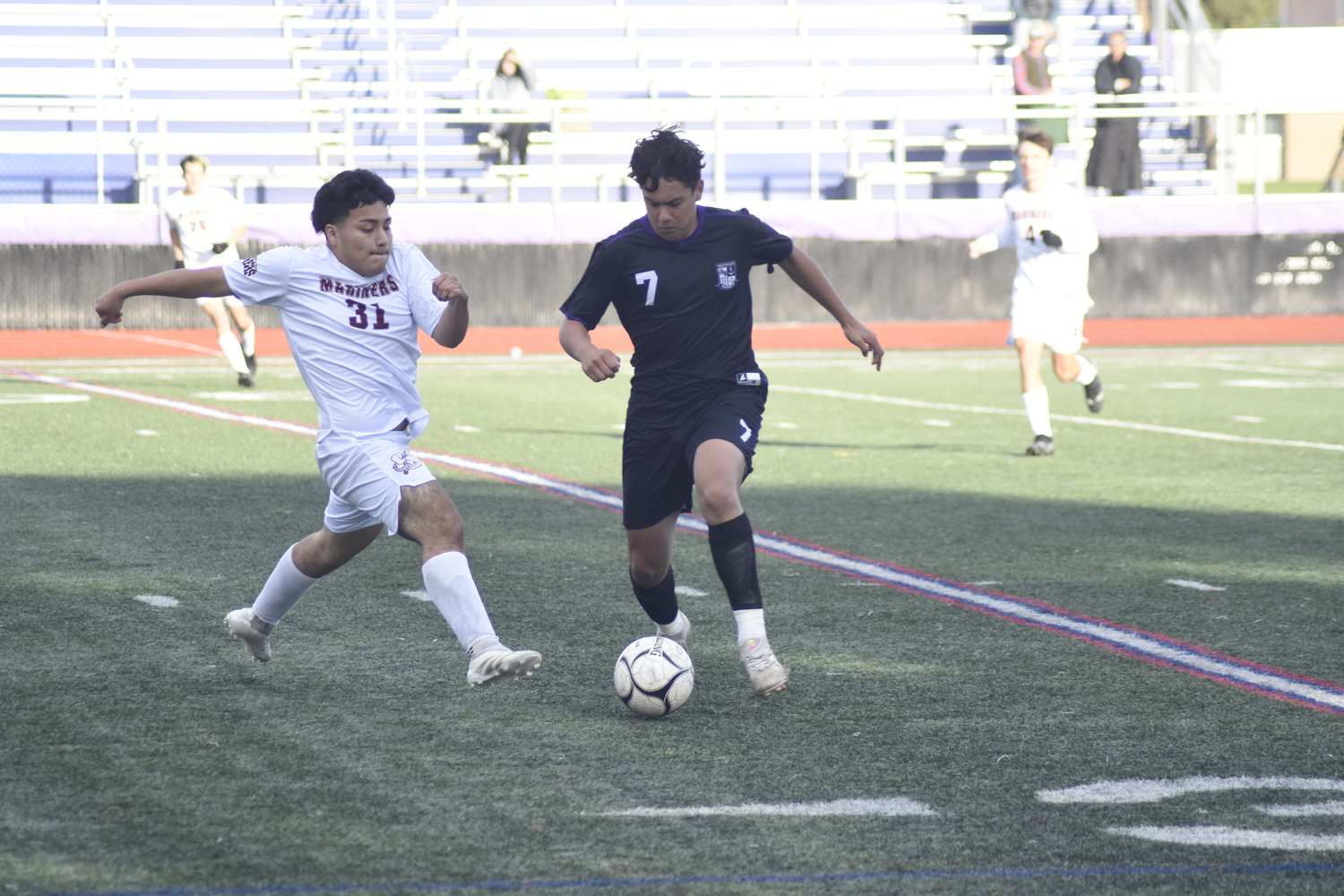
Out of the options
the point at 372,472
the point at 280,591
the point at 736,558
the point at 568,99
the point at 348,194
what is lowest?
the point at 280,591

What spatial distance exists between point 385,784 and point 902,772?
1.28m

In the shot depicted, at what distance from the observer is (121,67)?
2673cm

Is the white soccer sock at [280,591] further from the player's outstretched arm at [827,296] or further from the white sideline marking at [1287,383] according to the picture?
the white sideline marking at [1287,383]

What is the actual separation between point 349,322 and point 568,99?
2275 centimetres

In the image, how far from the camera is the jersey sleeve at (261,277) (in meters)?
5.38

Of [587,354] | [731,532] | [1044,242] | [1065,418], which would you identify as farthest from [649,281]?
[1065,418]

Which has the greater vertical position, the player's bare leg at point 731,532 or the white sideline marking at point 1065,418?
the player's bare leg at point 731,532

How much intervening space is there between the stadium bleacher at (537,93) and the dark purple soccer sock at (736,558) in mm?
18477

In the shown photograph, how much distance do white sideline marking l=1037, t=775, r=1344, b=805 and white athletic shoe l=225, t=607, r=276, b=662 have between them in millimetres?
2591

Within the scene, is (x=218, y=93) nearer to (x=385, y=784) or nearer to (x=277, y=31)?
(x=277, y=31)

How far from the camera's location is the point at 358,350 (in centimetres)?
535

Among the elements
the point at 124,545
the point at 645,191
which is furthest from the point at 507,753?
the point at 124,545

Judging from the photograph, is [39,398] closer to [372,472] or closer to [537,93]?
[372,472]

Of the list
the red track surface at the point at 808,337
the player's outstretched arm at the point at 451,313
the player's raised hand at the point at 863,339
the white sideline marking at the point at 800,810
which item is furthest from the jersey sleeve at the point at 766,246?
the red track surface at the point at 808,337
